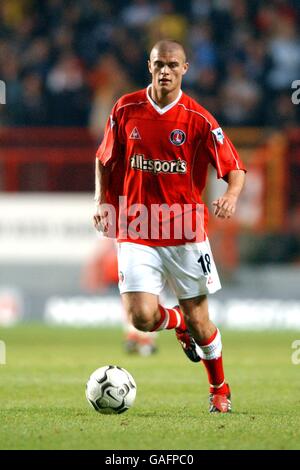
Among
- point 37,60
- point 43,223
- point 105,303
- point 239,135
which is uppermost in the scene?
point 37,60

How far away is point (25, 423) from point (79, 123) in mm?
11349

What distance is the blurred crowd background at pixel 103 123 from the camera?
1620cm

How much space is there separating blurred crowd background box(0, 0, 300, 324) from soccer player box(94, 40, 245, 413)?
738 centimetres

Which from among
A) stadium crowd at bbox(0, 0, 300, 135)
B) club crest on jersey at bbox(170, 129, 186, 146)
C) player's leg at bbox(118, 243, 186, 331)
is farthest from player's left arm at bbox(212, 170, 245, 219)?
stadium crowd at bbox(0, 0, 300, 135)

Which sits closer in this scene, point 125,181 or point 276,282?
point 125,181

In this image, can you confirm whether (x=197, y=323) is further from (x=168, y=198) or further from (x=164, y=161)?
(x=164, y=161)

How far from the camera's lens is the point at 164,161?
7207 millimetres

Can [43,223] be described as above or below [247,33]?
below

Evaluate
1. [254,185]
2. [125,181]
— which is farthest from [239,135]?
[125,181]

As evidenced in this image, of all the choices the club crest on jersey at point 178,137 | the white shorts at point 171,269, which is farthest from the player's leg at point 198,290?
the club crest on jersey at point 178,137

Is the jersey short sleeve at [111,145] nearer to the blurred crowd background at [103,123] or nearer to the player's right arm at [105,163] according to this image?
the player's right arm at [105,163]

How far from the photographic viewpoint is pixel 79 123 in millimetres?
17516

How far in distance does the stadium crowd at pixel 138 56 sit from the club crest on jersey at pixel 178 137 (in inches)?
388

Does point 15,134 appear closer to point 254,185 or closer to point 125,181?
point 254,185
